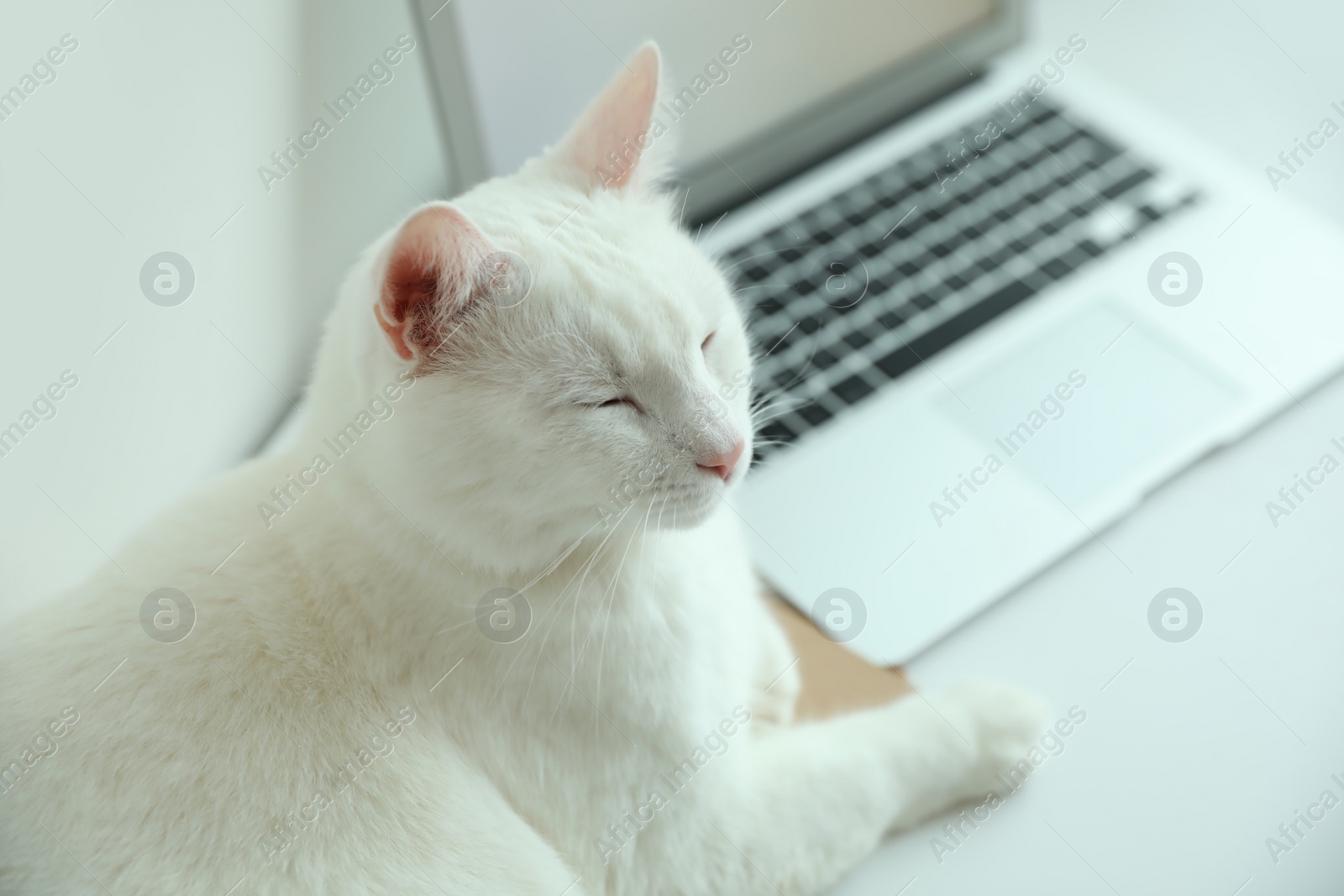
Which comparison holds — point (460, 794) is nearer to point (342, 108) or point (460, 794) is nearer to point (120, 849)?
point (120, 849)

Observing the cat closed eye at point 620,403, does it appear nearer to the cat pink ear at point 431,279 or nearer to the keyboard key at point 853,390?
the cat pink ear at point 431,279

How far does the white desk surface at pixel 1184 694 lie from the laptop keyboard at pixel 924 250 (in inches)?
12.4

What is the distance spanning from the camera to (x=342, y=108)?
1.40 metres

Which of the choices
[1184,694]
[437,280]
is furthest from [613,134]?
[1184,694]

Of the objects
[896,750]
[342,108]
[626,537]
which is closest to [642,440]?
[626,537]

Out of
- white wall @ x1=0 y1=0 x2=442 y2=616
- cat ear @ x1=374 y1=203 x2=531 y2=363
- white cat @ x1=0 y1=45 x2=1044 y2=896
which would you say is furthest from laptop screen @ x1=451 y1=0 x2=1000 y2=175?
cat ear @ x1=374 y1=203 x2=531 y2=363

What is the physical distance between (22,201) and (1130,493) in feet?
3.64

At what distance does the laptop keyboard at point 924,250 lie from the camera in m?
1.29

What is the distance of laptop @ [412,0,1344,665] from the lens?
1146mm

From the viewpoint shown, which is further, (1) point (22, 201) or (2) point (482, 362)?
(1) point (22, 201)

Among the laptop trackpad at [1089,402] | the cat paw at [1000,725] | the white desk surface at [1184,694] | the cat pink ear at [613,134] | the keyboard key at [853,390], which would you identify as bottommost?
the white desk surface at [1184,694]

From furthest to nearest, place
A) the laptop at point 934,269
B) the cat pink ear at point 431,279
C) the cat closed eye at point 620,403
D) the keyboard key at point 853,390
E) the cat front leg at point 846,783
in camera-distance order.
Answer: the keyboard key at point 853,390 → the laptop at point 934,269 → the cat front leg at point 846,783 → the cat closed eye at point 620,403 → the cat pink ear at point 431,279

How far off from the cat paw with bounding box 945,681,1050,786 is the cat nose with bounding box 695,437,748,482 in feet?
1.14

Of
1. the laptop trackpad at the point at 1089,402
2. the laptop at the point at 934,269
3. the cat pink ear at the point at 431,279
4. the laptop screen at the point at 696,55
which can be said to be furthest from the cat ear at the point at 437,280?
the laptop trackpad at the point at 1089,402
